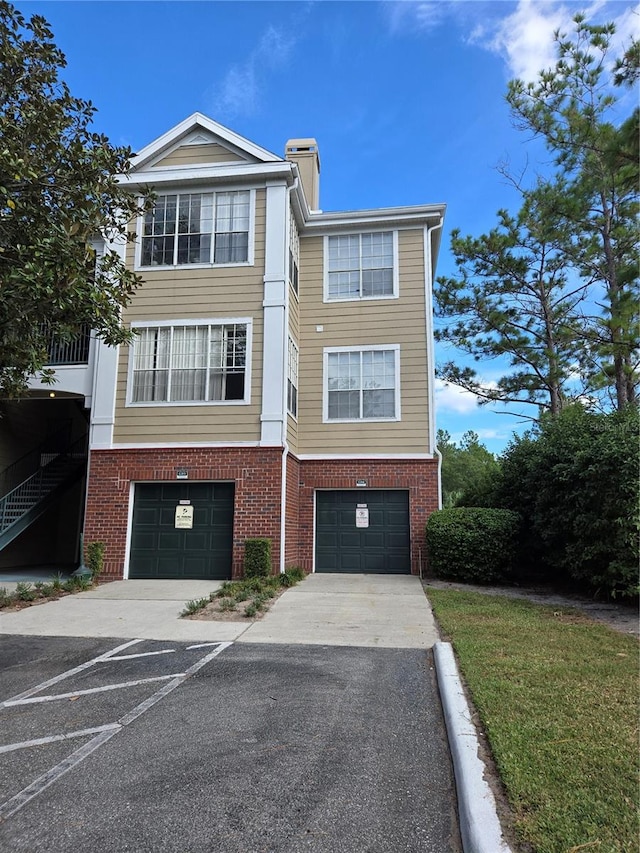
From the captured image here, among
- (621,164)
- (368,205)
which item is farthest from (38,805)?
(368,205)

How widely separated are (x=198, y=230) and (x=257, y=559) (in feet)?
25.0

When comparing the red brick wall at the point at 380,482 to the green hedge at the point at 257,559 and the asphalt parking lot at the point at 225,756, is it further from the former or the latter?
the asphalt parking lot at the point at 225,756

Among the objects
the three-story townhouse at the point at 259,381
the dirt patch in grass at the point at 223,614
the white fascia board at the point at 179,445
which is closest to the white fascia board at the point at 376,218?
the three-story townhouse at the point at 259,381

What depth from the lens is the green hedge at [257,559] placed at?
10789 millimetres

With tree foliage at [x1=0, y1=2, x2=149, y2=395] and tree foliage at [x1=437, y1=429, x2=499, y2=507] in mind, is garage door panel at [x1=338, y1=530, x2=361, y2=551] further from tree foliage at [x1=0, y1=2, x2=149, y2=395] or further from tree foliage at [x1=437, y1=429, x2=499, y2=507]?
tree foliage at [x1=437, y1=429, x2=499, y2=507]

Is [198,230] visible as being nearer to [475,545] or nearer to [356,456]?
[356,456]

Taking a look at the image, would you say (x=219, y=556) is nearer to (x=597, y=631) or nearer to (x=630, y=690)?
(x=597, y=631)

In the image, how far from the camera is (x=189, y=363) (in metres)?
12.3

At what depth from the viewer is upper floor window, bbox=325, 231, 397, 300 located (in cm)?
1396

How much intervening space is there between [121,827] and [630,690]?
152 inches

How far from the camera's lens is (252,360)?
1202cm

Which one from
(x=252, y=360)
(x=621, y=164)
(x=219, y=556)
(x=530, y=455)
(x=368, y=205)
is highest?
(x=368, y=205)

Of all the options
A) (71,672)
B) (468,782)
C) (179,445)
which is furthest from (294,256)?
(468,782)

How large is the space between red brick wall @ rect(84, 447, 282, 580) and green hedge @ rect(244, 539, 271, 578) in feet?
1.10
